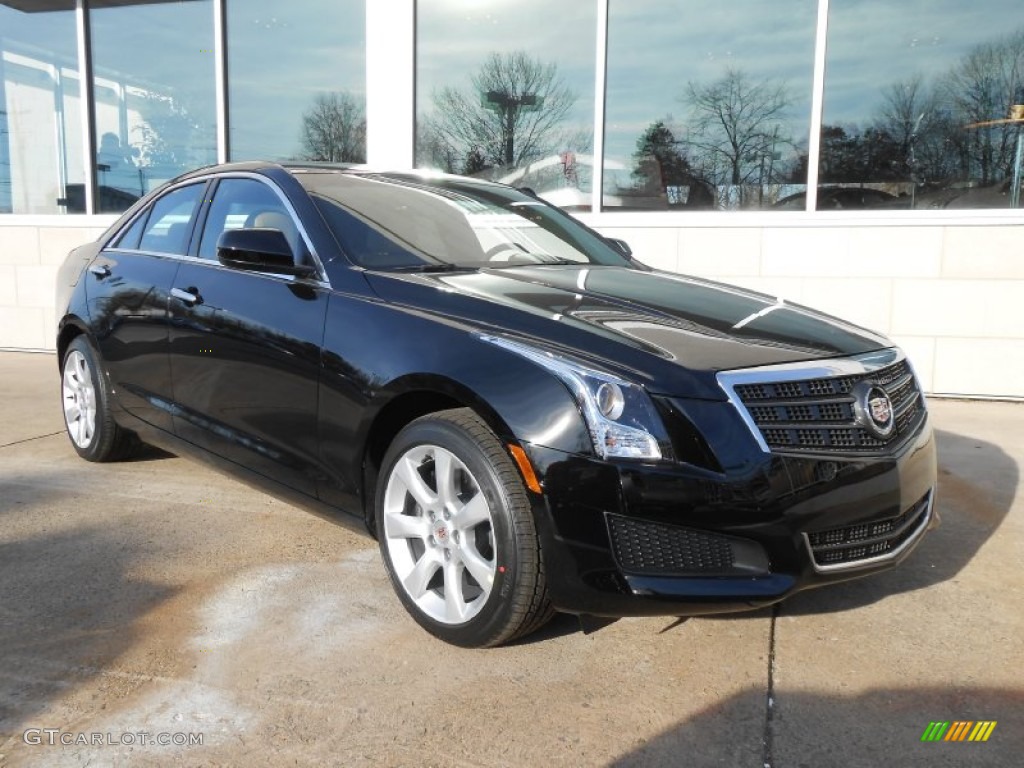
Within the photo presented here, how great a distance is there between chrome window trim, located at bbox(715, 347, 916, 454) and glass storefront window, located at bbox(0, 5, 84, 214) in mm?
8874

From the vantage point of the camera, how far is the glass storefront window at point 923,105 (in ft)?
22.4

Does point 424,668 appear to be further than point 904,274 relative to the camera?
No

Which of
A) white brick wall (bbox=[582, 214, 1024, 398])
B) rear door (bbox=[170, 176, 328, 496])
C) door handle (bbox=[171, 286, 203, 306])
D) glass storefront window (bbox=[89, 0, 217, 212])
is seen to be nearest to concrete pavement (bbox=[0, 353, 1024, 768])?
rear door (bbox=[170, 176, 328, 496])

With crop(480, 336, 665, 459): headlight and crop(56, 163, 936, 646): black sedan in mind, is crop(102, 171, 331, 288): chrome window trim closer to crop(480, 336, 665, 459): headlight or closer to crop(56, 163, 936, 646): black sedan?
crop(56, 163, 936, 646): black sedan

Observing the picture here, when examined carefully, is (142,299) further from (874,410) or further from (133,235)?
(874,410)

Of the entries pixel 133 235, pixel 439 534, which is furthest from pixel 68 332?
pixel 439 534

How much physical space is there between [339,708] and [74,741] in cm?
67

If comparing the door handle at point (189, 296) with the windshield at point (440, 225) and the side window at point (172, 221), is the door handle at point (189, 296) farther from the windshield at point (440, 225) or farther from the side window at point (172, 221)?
the windshield at point (440, 225)

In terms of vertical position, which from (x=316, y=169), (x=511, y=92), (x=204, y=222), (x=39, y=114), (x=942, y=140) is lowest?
(x=204, y=222)

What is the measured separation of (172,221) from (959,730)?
3880 millimetres

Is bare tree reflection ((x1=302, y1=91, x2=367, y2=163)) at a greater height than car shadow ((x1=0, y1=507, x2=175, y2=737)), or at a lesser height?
greater

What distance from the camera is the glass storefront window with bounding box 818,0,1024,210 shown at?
6820mm

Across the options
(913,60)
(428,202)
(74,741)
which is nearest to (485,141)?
(913,60)

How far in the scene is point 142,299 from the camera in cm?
424
